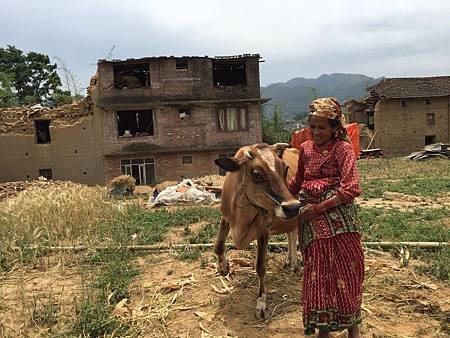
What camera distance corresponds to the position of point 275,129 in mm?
37781

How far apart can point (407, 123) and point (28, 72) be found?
121ft

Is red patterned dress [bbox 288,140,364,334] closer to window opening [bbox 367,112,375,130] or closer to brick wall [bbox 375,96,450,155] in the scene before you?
brick wall [bbox 375,96,450,155]

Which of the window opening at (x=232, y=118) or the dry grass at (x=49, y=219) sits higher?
the window opening at (x=232, y=118)

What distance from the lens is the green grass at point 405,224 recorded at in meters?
7.45

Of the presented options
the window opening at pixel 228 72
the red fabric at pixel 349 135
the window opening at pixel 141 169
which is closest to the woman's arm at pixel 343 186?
the red fabric at pixel 349 135

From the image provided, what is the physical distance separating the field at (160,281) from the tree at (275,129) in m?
26.6

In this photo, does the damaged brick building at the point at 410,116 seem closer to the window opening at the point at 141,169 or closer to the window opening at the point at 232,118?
the window opening at the point at 232,118

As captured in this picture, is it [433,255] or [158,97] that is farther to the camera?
[158,97]

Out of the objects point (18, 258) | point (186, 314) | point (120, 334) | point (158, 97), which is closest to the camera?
point (120, 334)

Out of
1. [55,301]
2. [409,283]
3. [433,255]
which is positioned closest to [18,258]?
[55,301]

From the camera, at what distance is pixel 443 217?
9398mm

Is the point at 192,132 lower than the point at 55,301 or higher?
higher

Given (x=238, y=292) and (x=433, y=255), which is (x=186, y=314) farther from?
(x=433, y=255)

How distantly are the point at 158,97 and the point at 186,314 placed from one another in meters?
22.6
